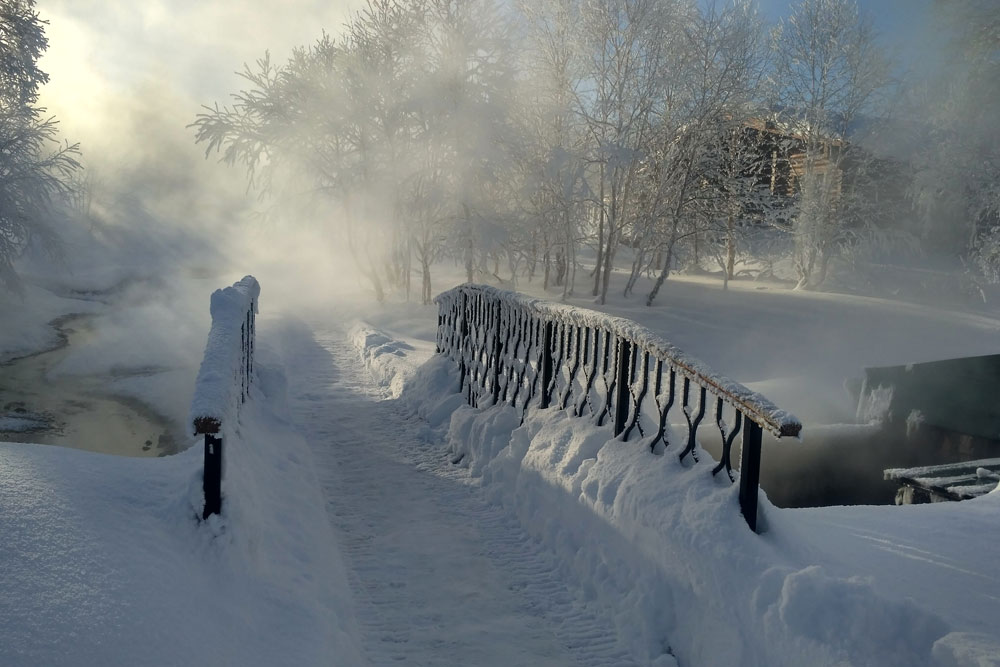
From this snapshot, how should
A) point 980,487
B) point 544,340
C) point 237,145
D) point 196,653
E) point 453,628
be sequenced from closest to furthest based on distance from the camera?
point 196,653
point 453,628
point 544,340
point 980,487
point 237,145

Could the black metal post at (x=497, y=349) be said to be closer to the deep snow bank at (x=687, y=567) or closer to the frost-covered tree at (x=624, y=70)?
the deep snow bank at (x=687, y=567)

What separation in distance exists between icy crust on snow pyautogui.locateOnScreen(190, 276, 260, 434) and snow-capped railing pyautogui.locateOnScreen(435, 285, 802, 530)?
2.30 meters

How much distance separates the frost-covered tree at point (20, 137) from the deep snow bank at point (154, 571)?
19379 mm

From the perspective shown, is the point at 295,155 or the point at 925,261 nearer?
the point at 295,155

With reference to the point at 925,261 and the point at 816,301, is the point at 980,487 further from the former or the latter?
the point at 925,261

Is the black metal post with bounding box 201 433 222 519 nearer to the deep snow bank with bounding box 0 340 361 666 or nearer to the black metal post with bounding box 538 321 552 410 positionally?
the deep snow bank with bounding box 0 340 361 666

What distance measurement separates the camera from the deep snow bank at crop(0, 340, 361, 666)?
7.83 feet

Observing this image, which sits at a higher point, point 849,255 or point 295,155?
point 295,155

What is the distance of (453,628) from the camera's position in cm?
392

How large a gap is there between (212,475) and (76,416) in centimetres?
813

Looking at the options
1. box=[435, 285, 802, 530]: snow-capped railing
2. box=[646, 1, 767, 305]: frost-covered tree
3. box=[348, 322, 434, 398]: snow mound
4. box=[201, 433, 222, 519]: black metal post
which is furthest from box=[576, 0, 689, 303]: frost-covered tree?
box=[201, 433, 222, 519]: black metal post

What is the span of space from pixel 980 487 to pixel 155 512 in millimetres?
7499

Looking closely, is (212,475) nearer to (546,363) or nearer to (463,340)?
(546,363)

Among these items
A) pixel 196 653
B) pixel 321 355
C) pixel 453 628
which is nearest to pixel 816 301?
pixel 321 355
